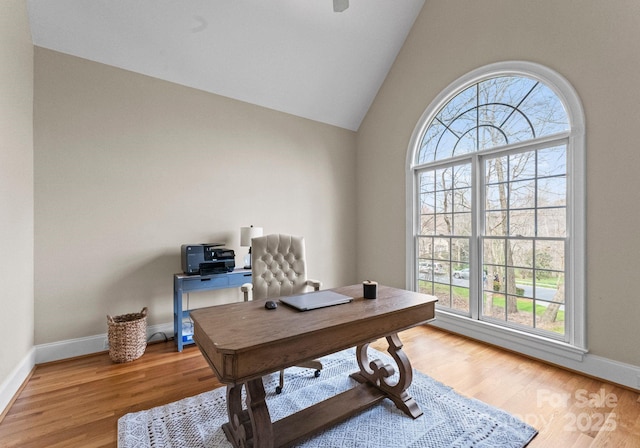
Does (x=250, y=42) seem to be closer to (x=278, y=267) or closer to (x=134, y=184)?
(x=134, y=184)

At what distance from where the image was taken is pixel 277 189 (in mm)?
3760

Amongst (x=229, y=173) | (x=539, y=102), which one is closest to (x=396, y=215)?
(x=539, y=102)

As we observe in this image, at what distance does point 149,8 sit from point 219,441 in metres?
3.37

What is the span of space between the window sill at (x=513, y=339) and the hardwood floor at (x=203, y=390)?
92 millimetres

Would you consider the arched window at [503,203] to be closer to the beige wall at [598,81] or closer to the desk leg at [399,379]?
the beige wall at [598,81]

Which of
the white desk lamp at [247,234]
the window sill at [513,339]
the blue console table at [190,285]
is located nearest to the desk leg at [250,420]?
the blue console table at [190,285]

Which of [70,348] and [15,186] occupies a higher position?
[15,186]

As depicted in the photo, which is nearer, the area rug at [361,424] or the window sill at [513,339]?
the area rug at [361,424]

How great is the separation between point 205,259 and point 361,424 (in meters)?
2.02

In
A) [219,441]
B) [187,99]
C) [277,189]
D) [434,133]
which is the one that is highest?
[187,99]

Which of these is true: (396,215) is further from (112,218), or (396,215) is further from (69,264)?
(69,264)

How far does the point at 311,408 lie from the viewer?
5.71ft

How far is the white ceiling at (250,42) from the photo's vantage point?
2.51 m

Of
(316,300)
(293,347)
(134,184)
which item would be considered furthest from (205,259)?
(293,347)
